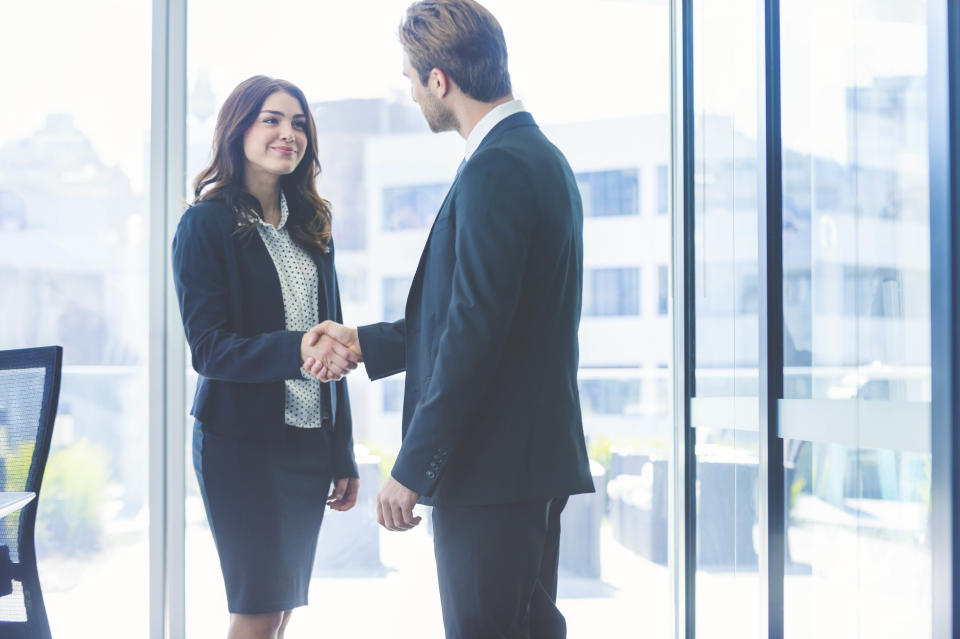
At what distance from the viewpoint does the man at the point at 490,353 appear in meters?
1.26

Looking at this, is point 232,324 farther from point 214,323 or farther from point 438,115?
point 438,115

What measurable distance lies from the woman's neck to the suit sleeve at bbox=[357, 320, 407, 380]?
0.44 m

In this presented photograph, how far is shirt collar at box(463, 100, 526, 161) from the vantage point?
141 cm

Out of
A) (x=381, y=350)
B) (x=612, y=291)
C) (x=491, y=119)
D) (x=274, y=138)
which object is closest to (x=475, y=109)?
(x=491, y=119)

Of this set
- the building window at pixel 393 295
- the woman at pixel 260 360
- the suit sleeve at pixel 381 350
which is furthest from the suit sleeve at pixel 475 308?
the building window at pixel 393 295

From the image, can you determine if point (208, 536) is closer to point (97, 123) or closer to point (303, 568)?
point (303, 568)

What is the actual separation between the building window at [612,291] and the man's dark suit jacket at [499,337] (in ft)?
4.70

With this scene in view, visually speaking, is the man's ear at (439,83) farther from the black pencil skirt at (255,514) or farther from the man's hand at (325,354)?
the black pencil skirt at (255,514)

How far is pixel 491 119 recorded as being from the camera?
141 centimetres

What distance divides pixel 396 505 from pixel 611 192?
1792 millimetres

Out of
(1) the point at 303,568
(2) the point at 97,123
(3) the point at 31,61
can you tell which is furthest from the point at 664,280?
(3) the point at 31,61

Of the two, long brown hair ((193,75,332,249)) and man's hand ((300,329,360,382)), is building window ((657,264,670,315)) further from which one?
man's hand ((300,329,360,382))

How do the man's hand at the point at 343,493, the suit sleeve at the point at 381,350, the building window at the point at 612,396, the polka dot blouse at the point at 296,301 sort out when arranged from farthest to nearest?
the building window at the point at 612,396, the man's hand at the point at 343,493, the polka dot blouse at the point at 296,301, the suit sleeve at the point at 381,350

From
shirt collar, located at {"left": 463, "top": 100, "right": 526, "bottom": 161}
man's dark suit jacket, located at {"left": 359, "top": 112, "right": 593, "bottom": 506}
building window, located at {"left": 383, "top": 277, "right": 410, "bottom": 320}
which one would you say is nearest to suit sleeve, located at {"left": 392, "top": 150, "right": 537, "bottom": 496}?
man's dark suit jacket, located at {"left": 359, "top": 112, "right": 593, "bottom": 506}
